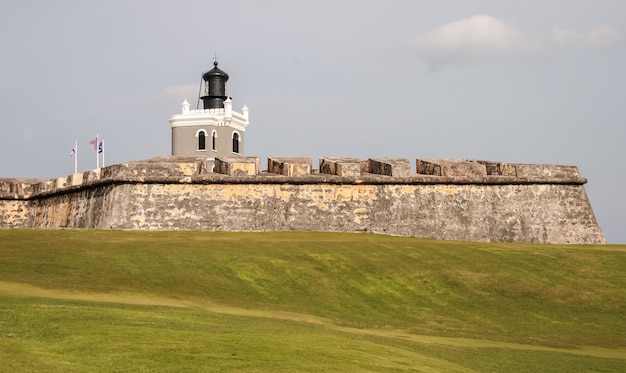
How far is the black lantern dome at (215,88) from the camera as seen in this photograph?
74.6 metres

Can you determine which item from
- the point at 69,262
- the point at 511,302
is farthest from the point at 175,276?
the point at 511,302

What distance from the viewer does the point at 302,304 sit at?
24.1m

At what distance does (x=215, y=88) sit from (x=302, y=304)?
52378mm

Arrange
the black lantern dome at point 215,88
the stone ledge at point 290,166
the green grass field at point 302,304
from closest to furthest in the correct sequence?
the green grass field at point 302,304 < the stone ledge at point 290,166 < the black lantern dome at point 215,88

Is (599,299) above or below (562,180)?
below

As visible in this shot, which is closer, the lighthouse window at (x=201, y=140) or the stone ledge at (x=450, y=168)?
the stone ledge at (x=450, y=168)

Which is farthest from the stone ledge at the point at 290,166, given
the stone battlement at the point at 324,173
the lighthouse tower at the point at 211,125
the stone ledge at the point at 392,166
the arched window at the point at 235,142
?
the arched window at the point at 235,142

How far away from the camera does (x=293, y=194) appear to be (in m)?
37.9

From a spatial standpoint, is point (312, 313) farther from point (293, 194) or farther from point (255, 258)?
point (293, 194)

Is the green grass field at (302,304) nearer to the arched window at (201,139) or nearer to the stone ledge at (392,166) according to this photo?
the stone ledge at (392,166)

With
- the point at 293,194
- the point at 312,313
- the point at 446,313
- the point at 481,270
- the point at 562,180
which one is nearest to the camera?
the point at 312,313

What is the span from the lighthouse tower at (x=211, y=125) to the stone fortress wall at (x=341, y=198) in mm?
30155

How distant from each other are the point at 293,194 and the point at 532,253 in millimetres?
10456

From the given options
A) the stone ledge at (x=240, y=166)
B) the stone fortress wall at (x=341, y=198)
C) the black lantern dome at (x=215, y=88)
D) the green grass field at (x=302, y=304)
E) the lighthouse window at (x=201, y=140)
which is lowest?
the green grass field at (x=302, y=304)
